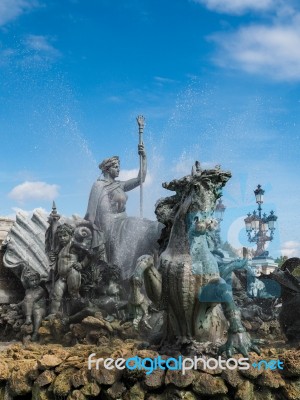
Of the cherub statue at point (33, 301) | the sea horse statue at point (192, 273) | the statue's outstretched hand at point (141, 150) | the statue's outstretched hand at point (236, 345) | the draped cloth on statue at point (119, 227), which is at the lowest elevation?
the statue's outstretched hand at point (236, 345)

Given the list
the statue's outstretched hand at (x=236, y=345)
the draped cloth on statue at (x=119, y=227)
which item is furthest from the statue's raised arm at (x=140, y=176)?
the statue's outstretched hand at (x=236, y=345)

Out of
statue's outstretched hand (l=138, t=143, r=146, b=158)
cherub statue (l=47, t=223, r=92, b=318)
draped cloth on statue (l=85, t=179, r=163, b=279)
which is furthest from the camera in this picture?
statue's outstretched hand (l=138, t=143, r=146, b=158)

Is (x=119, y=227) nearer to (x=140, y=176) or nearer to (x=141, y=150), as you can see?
(x=140, y=176)

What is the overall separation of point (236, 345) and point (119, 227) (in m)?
5.30

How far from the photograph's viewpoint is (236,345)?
4395mm

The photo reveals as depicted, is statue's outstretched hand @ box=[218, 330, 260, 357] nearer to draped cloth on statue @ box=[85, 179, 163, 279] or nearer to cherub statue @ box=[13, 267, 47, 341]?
draped cloth on statue @ box=[85, 179, 163, 279]

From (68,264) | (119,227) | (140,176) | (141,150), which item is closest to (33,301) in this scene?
(68,264)

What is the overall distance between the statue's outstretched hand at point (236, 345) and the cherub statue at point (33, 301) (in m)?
5.05

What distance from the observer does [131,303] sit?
4895mm

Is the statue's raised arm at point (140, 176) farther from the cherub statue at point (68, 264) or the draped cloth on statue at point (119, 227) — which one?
the cherub statue at point (68, 264)

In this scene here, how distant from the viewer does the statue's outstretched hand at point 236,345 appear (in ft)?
14.3

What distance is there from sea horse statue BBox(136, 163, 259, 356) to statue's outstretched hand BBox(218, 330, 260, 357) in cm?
26

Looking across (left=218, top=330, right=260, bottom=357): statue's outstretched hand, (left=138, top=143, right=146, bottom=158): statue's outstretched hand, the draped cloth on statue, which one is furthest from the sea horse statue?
(left=138, top=143, right=146, bottom=158): statue's outstretched hand

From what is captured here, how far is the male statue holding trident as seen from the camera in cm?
913
